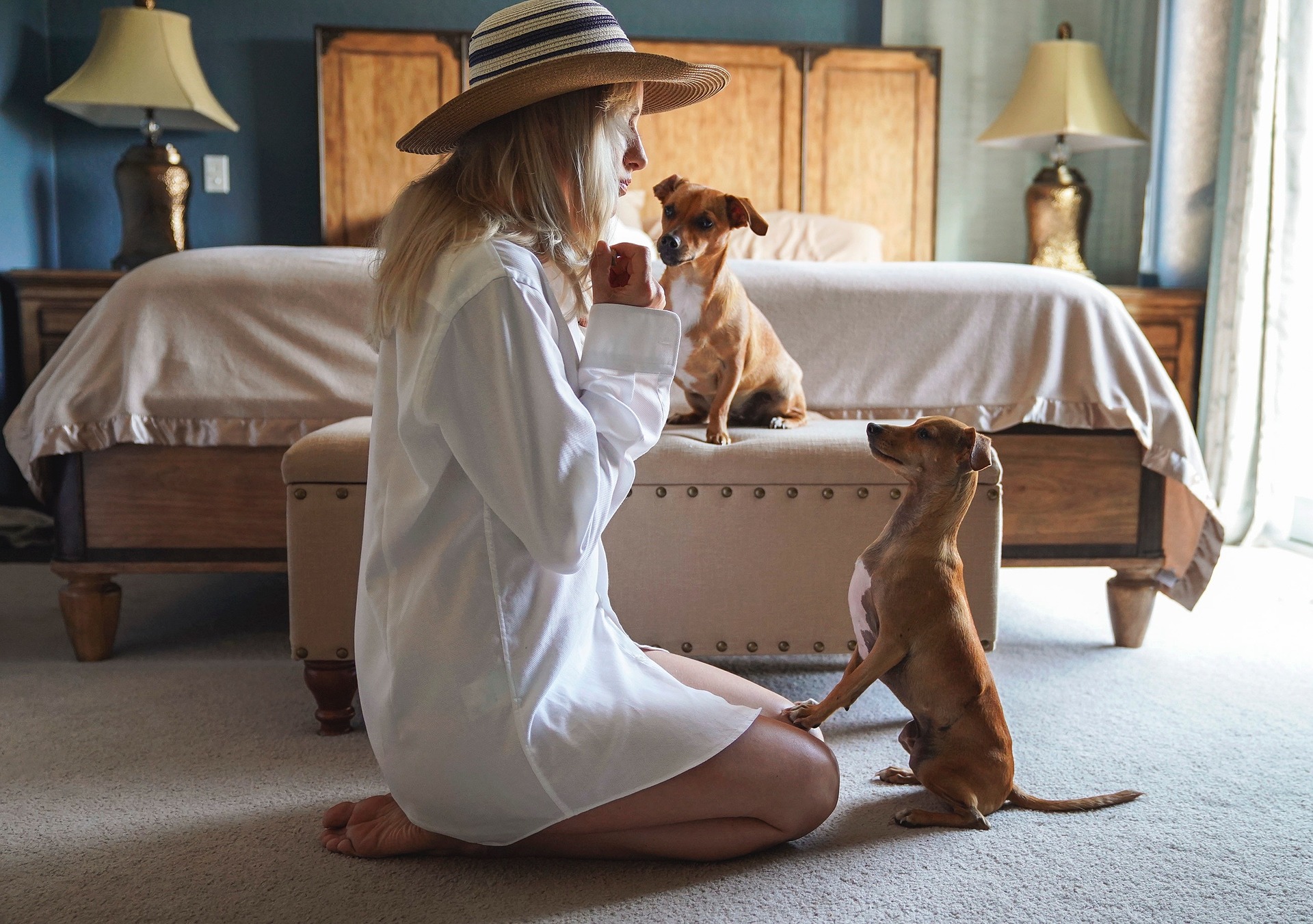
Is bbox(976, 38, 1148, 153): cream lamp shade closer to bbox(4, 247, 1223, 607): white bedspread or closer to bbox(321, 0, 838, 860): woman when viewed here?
bbox(4, 247, 1223, 607): white bedspread

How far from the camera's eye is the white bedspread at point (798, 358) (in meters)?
2.11

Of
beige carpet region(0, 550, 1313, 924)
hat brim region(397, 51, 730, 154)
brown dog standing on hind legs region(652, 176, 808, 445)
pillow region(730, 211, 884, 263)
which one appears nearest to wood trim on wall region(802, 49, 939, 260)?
pillow region(730, 211, 884, 263)

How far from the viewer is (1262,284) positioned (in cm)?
332

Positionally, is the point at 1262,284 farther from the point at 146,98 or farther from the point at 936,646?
the point at 146,98

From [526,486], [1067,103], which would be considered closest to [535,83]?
[526,486]

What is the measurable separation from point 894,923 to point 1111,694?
1.00 m

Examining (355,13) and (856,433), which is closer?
(856,433)

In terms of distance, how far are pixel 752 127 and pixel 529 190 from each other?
336 centimetres

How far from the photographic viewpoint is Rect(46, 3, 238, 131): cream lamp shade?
145 inches

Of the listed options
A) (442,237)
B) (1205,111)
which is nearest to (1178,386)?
(1205,111)

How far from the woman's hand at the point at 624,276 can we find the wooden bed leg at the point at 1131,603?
1526 millimetres

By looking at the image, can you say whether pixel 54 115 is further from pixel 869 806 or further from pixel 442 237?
pixel 869 806

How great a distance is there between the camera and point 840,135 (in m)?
4.41

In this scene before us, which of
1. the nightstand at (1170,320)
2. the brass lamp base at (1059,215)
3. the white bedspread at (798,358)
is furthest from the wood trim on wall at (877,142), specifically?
the white bedspread at (798,358)
